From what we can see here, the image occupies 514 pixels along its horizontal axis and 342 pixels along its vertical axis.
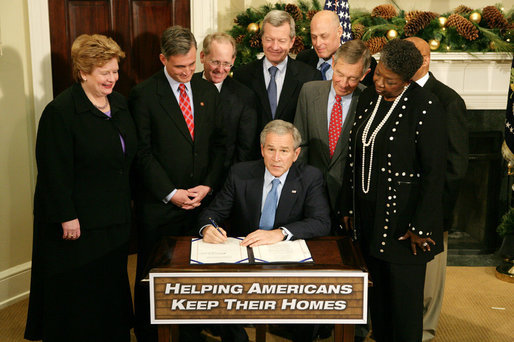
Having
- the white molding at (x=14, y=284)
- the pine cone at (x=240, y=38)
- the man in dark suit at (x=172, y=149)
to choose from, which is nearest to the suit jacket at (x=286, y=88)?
the man in dark suit at (x=172, y=149)

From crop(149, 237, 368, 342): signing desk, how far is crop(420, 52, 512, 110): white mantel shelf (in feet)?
9.08

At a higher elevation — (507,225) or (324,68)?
(324,68)

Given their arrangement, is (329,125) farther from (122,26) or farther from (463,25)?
(122,26)

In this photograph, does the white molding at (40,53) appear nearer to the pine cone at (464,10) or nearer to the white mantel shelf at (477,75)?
the white mantel shelf at (477,75)

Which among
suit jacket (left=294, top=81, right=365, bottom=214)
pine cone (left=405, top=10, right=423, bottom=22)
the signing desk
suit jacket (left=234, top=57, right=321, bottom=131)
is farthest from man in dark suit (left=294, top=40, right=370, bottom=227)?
pine cone (left=405, top=10, right=423, bottom=22)

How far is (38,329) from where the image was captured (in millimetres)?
3072

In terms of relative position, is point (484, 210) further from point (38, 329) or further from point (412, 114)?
point (38, 329)

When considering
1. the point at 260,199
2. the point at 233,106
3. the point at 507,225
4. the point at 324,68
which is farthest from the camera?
the point at 507,225

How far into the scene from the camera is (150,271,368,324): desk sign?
89.1 inches

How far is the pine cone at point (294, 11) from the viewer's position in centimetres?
425

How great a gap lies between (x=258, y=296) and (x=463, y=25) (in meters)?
2.93

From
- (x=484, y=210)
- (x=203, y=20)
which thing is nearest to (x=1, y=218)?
(x=203, y=20)

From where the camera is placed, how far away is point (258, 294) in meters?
2.28

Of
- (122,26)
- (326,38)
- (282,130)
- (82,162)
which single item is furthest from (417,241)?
(122,26)
